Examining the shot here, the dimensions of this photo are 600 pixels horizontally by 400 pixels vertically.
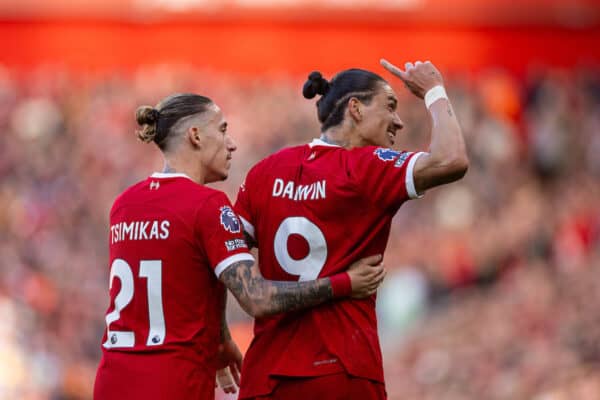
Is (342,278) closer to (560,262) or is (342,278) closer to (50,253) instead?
(560,262)

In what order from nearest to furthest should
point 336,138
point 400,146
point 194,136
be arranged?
point 194,136, point 336,138, point 400,146

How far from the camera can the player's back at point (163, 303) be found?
162 inches

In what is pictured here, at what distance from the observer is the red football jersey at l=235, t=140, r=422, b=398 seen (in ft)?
13.8

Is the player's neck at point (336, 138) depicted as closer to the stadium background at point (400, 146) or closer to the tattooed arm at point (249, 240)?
the tattooed arm at point (249, 240)

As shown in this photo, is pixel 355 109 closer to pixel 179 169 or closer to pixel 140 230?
pixel 179 169

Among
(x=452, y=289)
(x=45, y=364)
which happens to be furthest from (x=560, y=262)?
(x=45, y=364)

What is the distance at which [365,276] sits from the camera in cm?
422

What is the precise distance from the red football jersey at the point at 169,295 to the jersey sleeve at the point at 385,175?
1.79 ft

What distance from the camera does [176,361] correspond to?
162 inches

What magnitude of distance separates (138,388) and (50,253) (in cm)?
1276

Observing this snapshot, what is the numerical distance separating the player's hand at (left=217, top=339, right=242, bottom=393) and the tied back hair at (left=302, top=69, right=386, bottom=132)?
1.09 metres

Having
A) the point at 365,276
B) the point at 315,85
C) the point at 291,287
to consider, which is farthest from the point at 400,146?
the point at 291,287

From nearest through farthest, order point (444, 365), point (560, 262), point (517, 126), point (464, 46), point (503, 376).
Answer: point (503, 376)
point (444, 365)
point (560, 262)
point (517, 126)
point (464, 46)

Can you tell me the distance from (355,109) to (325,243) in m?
0.62
